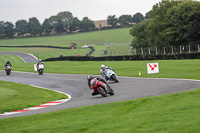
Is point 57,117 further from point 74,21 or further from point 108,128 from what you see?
point 74,21

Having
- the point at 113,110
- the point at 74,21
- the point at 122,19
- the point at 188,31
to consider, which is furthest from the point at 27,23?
the point at 113,110

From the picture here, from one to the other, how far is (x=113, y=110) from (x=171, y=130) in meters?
3.72

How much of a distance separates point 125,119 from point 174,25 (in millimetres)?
60299

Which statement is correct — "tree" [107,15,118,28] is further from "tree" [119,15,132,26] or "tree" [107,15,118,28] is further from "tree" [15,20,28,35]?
"tree" [15,20,28,35]

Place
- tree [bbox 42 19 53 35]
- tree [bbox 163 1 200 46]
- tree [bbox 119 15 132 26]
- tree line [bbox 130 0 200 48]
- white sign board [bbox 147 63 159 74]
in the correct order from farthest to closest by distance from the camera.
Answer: tree [bbox 119 15 132 26]
tree [bbox 42 19 53 35]
tree line [bbox 130 0 200 48]
tree [bbox 163 1 200 46]
white sign board [bbox 147 63 159 74]

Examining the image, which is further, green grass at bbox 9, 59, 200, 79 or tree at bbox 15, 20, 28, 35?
tree at bbox 15, 20, 28, 35

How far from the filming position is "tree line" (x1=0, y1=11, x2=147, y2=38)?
17788 cm

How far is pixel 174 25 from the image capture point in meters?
68.1

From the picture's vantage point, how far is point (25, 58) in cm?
8238

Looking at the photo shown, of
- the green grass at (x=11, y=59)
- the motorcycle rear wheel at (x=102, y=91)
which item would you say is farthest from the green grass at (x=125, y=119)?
the green grass at (x=11, y=59)

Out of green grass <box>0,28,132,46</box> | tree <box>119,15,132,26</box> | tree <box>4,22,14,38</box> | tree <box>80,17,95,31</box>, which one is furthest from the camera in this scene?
tree <box>119,15,132,26</box>

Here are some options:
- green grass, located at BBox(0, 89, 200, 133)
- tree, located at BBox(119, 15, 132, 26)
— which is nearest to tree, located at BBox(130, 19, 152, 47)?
green grass, located at BBox(0, 89, 200, 133)

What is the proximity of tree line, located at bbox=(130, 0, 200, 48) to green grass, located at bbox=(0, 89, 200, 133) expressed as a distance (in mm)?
49482

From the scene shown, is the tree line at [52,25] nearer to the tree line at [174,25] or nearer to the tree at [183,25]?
the tree line at [174,25]
